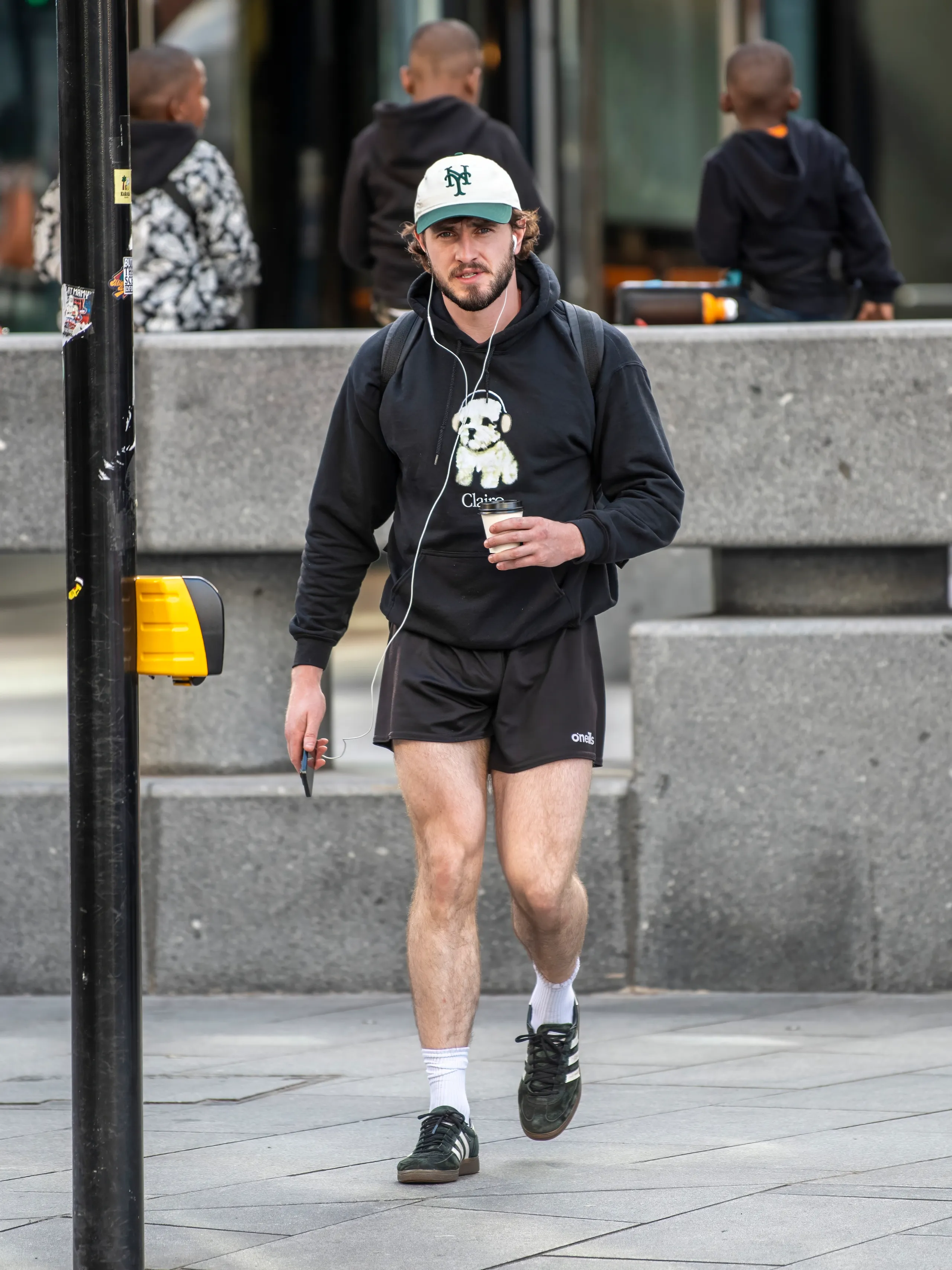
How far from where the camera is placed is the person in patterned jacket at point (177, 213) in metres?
6.95

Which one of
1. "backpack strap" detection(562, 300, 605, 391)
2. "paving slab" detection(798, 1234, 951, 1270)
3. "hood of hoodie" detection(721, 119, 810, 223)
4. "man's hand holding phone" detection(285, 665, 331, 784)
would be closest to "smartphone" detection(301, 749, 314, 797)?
"man's hand holding phone" detection(285, 665, 331, 784)

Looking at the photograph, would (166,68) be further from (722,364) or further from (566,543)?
(566,543)

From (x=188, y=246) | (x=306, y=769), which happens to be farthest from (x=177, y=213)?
(x=306, y=769)

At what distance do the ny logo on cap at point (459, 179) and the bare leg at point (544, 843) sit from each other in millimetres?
1238

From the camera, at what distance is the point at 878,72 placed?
1645 centimetres

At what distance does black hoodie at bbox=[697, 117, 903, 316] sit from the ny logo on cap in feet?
10.2

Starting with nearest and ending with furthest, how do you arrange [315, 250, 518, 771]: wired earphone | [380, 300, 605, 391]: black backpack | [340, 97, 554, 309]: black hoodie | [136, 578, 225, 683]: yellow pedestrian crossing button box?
[136, 578, 225, 683]: yellow pedestrian crossing button box, [315, 250, 518, 771]: wired earphone, [380, 300, 605, 391]: black backpack, [340, 97, 554, 309]: black hoodie

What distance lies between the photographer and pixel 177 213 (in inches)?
276

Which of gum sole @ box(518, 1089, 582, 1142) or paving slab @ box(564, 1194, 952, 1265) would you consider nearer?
Answer: paving slab @ box(564, 1194, 952, 1265)

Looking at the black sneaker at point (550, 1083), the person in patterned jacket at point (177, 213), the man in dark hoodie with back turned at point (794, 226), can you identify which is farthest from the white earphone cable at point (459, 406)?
the man in dark hoodie with back turned at point (794, 226)

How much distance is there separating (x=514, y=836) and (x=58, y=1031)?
6.94 feet

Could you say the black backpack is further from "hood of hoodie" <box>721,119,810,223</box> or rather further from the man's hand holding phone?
"hood of hoodie" <box>721,119,810,223</box>

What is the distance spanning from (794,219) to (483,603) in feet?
10.9

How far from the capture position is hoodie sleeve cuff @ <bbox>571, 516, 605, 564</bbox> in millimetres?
4395
